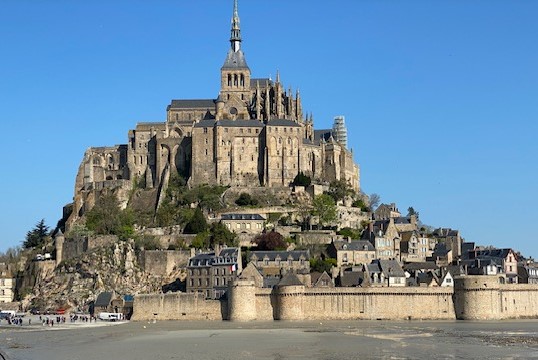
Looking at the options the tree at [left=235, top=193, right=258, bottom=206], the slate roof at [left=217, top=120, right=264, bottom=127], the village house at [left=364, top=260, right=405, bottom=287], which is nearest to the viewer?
the village house at [left=364, top=260, right=405, bottom=287]

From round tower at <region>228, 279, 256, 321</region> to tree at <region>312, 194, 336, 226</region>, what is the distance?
22.1 metres

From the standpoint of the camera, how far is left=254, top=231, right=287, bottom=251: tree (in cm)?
8325

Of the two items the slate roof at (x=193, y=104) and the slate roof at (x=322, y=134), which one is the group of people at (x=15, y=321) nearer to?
the slate roof at (x=193, y=104)

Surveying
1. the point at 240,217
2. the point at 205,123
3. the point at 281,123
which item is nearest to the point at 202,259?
the point at 240,217

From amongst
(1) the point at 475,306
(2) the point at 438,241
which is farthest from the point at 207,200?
(1) the point at 475,306

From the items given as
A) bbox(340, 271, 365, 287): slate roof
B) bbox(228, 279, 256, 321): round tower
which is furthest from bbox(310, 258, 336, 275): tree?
bbox(228, 279, 256, 321): round tower

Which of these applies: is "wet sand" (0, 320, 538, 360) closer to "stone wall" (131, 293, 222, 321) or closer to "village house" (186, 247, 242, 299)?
"stone wall" (131, 293, 222, 321)

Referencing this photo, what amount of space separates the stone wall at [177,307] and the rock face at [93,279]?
269 inches

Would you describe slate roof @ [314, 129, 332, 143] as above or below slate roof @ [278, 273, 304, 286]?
above

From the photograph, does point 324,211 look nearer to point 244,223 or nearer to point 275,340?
point 244,223

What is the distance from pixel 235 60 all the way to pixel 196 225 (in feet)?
95.9

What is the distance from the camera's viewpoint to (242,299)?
232 ft

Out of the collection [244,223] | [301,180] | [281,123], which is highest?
[281,123]

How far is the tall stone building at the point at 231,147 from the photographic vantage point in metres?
98.7
